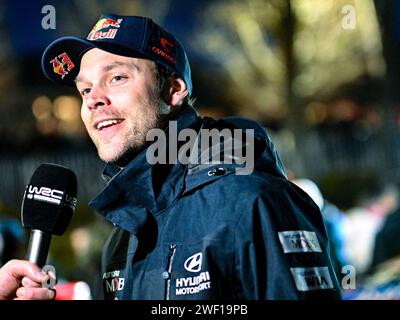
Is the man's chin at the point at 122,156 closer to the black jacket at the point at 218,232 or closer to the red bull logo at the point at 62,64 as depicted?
the black jacket at the point at 218,232

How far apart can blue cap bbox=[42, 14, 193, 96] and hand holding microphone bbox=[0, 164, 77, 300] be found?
0.58m

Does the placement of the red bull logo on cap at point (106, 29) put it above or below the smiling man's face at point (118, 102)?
above

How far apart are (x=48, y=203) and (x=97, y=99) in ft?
1.59

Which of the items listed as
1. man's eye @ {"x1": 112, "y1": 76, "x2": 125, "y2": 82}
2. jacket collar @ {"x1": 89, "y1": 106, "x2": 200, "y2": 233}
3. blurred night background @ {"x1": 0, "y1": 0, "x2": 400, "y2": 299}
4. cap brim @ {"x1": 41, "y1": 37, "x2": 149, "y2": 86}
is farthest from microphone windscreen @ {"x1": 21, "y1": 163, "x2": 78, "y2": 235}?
blurred night background @ {"x1": 0, "y1": 0, "x2": 400, "y2": 299}

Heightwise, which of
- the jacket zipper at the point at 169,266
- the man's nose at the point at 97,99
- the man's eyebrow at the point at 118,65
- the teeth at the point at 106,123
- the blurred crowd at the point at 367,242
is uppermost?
the blurred crowd at the point at 367,242

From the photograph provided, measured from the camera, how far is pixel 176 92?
3.15 meters

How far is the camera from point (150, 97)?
2.99 metres

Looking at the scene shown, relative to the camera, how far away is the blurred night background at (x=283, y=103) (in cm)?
1095

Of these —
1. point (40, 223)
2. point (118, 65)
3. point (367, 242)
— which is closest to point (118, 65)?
point (118, 65)

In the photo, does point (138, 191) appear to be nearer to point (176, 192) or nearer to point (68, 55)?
point (176, 192)

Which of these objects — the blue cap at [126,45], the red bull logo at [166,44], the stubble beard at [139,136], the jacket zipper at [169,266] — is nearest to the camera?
the jacket zipper at [169,266]

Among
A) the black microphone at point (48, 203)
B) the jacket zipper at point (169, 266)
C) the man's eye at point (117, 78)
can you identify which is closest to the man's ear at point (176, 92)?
the man's eye at point (117, 78)
